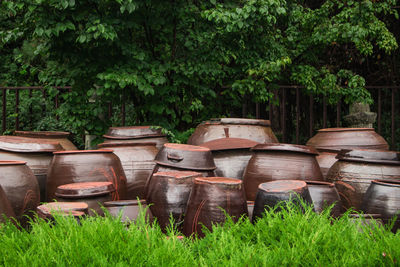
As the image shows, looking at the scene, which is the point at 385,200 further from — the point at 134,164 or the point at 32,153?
the point at 32,153

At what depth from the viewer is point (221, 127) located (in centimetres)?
511

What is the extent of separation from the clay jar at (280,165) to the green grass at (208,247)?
3.97ft

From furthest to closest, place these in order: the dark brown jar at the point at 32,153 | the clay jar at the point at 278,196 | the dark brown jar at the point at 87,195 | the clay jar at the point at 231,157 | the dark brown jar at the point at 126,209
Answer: the clay jar at the point at 231,157 → the dark brown jar at the point at 32,153 → the dark brown jar at the point at 87,195 → the dark brown jar at the point at 126,209 → the clay jar at the point at 278,196

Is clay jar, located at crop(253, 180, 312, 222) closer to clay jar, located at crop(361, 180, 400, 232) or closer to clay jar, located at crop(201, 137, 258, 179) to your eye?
clay jar, located at crop(361, 180, 400, 232)

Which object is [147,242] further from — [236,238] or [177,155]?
[177,155]

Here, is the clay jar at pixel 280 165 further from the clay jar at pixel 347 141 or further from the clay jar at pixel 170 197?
the clay jar at pixel 347 141

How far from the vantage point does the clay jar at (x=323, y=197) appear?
3.56m

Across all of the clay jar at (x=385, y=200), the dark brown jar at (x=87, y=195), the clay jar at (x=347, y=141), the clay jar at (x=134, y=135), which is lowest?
the clay jar at (x=385, y=200)

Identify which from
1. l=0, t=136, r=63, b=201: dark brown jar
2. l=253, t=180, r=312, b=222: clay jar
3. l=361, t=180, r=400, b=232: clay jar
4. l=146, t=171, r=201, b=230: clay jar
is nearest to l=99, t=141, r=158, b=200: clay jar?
l=0, t=136, r=63, b=201: dark brown jar

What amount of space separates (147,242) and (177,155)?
5.00ft

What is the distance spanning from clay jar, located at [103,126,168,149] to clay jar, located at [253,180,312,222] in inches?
83.3

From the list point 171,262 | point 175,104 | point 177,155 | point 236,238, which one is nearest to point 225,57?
point 175,104

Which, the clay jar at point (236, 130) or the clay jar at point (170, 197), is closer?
the clay jar at point (170, 197)

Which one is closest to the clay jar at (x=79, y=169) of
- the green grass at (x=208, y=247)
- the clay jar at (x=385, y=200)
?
the green grass at (x=208, y=247)
